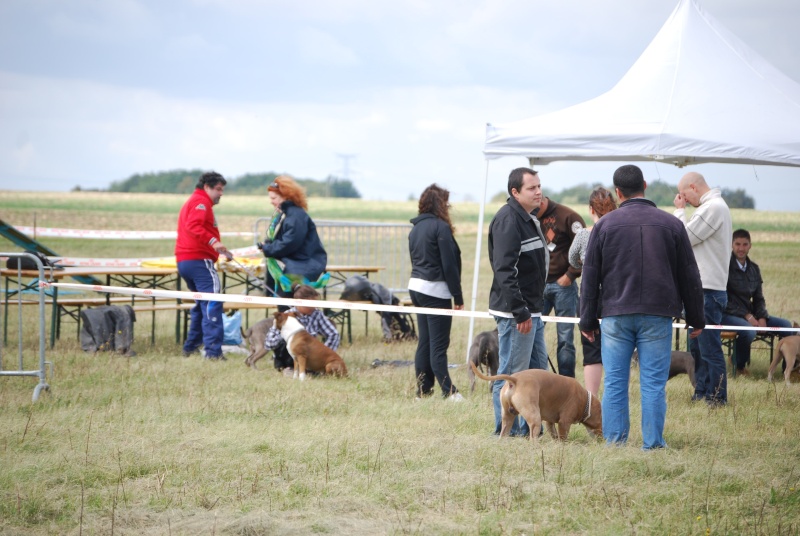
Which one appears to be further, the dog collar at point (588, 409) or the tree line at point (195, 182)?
the tree line at point (195, 182)

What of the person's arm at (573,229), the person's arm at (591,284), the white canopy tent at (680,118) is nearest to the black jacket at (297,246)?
the white canopy tent at (680,118)

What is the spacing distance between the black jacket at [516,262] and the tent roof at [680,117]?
10.8 feet

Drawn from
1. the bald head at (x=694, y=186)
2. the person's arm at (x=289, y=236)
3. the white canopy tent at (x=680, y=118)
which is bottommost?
the person's arm at (x=289, y=236)

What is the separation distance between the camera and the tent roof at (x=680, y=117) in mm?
8320

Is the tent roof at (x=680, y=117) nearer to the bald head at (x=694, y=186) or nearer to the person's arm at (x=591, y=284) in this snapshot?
the bald head at (x=694, y=186)

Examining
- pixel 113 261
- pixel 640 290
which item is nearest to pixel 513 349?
pixel 640 290

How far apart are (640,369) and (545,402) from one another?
632 millimetres

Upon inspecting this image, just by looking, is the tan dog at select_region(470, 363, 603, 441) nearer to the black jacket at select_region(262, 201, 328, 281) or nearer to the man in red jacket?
the black jacket at select_region(262, 201, 328, 281)

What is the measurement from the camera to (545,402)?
18.1 ft

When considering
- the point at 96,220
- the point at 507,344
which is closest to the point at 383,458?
the point at 507,344

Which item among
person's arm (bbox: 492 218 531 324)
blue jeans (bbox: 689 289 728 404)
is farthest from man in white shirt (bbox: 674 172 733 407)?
person's arm (bbox: 492 218 531 324)

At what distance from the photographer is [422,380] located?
24.6 ft

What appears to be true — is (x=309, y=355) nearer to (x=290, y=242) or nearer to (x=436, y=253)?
(x=290, y=242)

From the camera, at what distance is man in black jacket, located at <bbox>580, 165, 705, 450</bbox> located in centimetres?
512
